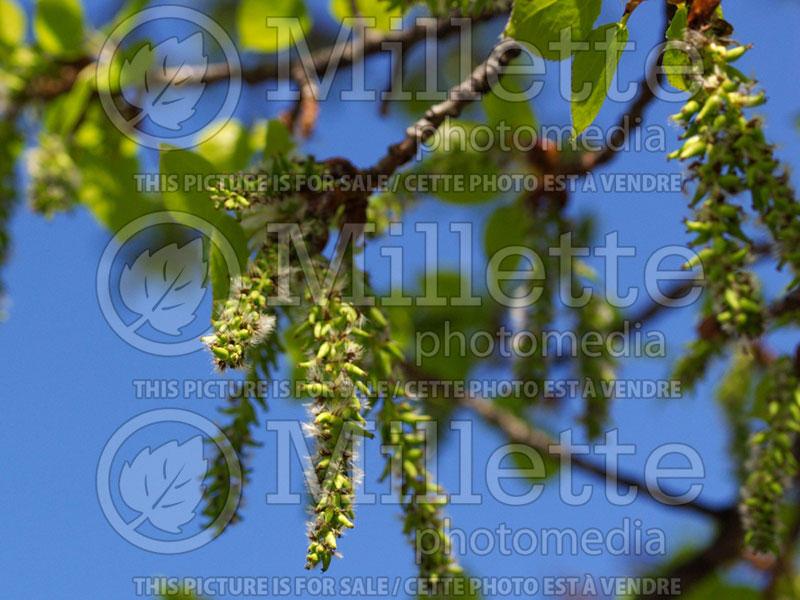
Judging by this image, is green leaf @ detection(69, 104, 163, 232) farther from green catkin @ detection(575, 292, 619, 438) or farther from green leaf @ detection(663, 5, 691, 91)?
green leaf @ detection(663, 5, 691, 91)

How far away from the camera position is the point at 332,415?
674 mm

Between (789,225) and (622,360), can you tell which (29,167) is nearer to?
(622,360)

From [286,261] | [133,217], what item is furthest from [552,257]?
[133,217]

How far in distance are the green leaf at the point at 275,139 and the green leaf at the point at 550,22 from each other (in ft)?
1.29

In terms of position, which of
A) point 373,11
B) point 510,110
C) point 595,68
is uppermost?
point 373,11

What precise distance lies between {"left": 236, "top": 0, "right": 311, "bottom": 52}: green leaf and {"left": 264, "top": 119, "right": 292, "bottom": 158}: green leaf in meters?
0.51

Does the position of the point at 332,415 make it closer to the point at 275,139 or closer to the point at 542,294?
the point at 275,139

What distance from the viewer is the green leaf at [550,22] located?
683mm

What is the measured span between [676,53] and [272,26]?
37.6 inches

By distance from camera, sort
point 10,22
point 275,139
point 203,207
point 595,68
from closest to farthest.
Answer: point 595,68
point 203,207
point 275,139
point 10,22

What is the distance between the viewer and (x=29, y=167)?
1520mm

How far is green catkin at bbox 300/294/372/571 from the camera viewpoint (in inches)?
24.9

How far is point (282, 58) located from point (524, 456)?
41.7 inches

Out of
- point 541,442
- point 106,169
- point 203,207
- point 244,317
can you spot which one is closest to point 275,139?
point 203,207
